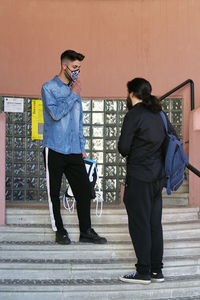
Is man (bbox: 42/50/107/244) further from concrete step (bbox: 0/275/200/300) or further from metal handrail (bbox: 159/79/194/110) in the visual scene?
metal handrail (bbox: 159/79/194/110)

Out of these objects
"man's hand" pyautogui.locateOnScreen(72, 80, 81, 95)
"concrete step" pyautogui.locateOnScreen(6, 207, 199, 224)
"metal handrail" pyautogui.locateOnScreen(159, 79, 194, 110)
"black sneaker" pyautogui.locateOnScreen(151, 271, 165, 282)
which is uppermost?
"metal handrail" pyautogui.locateOnScreen(159, 79, 194, 110)

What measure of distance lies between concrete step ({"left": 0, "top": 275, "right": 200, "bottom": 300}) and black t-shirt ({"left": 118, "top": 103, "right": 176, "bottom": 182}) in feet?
2.95

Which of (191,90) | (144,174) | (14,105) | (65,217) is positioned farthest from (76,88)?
(191,90)

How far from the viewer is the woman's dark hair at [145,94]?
330 cm

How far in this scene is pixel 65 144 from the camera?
12.2 feet

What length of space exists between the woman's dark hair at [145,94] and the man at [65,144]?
1.99 feet

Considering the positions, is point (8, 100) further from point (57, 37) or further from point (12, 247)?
point (12, 247)

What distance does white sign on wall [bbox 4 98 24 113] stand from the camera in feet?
19.3

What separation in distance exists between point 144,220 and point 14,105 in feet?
10.7

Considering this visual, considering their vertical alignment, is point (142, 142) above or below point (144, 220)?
above

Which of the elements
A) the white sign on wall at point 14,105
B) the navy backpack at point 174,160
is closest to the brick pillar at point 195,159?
the navy backpack at point 174,160

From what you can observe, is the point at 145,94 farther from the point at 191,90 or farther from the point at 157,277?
the point at 191,90

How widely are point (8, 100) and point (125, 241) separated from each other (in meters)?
2.85

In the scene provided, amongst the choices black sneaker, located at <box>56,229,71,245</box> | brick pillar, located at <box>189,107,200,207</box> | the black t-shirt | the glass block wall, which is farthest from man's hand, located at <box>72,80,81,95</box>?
the glass block wall
